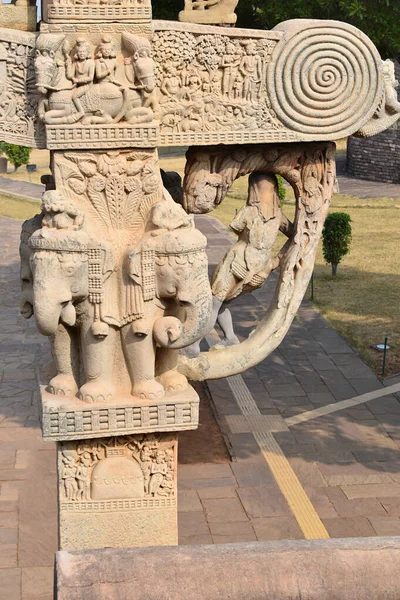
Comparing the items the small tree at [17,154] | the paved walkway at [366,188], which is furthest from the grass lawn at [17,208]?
the paved walkway at [366,188]

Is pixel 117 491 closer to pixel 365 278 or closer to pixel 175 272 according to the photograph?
pixel 175 272

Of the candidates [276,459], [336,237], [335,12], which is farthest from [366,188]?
[276,459]

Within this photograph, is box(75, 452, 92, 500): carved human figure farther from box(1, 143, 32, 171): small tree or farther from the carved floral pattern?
box(1, 143, 32, 171): small tree

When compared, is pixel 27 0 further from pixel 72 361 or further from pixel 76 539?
pixel 76 539

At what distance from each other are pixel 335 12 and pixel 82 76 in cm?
505

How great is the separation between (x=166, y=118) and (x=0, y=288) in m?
11.8

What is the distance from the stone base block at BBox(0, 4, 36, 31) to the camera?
15.7 ft

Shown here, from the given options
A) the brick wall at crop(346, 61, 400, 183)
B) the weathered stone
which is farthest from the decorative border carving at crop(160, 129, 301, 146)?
the brick wall at crop(346, 61, 400, 183)

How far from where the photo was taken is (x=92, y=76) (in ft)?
15.3

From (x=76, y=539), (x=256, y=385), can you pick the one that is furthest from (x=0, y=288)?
(x=76, y=539)

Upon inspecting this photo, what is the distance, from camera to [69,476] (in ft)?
17.0

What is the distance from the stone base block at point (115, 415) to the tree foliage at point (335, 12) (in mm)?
4730

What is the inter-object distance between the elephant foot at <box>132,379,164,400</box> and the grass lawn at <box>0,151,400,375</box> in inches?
284

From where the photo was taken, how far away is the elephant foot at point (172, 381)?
511cm
